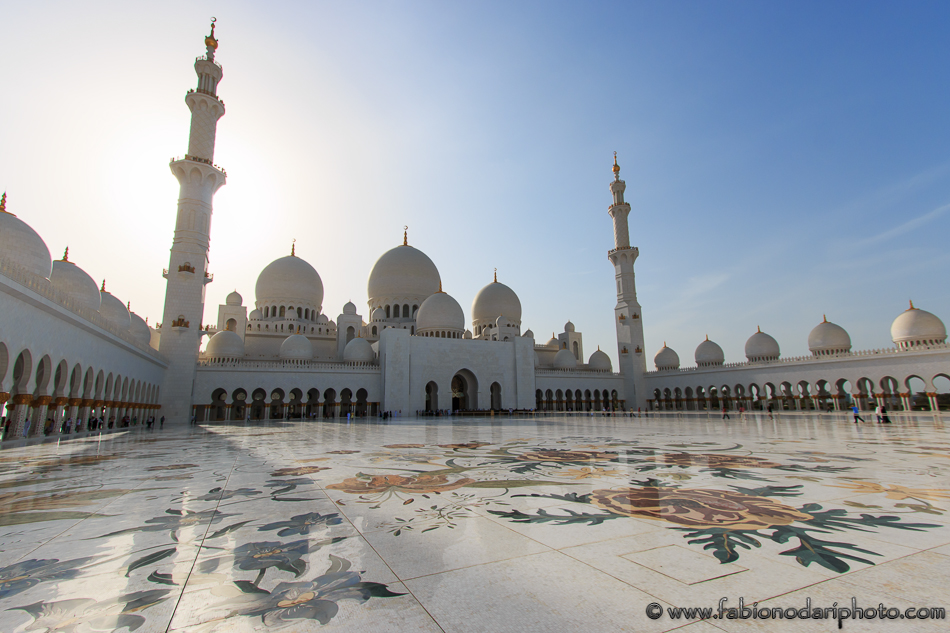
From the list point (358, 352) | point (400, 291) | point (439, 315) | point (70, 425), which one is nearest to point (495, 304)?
point (439, 315)

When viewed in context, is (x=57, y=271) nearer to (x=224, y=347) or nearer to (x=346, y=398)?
(x=224, y=347)

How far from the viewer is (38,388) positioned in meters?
12.0

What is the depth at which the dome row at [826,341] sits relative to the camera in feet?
80.2

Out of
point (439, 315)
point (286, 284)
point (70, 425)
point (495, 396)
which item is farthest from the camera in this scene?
point (286, 284)

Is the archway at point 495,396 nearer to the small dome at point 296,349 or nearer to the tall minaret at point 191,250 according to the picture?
the small dome at point 296,349

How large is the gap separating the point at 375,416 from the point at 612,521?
2554cm

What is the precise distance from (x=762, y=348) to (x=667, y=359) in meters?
6.44

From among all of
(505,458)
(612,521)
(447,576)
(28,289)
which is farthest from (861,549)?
(28,289)

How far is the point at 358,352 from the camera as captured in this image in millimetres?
28188

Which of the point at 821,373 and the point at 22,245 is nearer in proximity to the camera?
the point at 22,245

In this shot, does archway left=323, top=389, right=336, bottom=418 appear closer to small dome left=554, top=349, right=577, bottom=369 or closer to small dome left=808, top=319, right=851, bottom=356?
small dome left=554, top=349, right=577, bottom=369

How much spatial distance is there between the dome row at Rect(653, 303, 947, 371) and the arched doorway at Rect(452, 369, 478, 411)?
597 inches

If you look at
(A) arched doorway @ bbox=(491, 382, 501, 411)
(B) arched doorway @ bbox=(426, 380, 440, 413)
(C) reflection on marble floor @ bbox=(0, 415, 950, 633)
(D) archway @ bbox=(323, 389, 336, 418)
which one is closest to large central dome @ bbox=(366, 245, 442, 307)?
(B) arched doorway @ bbox=(426, 380, 440, 413)

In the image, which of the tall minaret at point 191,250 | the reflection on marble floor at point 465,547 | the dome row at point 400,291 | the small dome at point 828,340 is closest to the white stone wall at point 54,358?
the tall minaret at point 191,250
